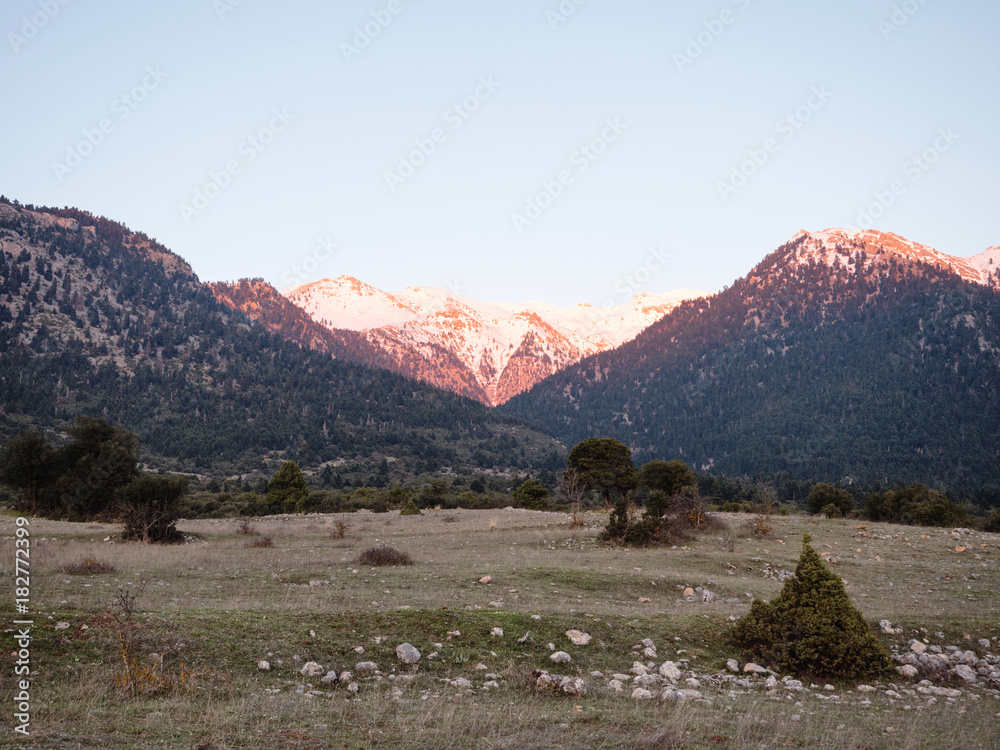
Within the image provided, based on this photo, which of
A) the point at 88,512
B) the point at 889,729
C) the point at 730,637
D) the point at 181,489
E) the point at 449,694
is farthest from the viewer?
the point at 88,512

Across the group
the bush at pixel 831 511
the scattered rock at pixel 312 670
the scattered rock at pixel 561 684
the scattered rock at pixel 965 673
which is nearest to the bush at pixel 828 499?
the bush at pixel 831 511

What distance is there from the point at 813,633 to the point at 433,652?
645 cm

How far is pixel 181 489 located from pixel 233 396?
5346 inches

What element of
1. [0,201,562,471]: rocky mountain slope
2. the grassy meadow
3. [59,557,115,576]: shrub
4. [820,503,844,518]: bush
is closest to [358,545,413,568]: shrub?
the grassy meadow

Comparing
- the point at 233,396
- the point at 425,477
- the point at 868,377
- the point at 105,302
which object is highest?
the point at 105,302

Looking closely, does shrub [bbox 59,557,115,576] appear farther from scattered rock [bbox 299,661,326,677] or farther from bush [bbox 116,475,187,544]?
Answer: scattered rock [bbox 299,661,326,677]

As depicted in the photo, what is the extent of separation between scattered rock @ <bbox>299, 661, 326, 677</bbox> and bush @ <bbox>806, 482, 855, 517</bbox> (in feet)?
Answer: 167

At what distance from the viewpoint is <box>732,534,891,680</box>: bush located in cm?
1023

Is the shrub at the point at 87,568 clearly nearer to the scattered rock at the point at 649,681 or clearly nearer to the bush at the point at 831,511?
the scattered rock at the point at 649,681

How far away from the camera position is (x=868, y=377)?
196 metres

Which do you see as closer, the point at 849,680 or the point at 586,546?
the point at 849,680

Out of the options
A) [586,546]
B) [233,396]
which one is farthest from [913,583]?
[233,396]

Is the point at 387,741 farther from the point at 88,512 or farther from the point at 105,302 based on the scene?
the point at 105,302

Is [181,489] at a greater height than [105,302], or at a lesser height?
lesser
